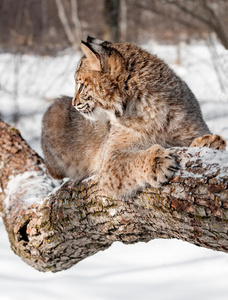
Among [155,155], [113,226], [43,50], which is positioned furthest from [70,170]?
[43,50]

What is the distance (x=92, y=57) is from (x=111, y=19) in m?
7.64

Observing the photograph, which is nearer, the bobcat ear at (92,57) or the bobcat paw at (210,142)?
the bobcat paw at (210,142)

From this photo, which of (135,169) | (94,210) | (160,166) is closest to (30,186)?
(94,210)

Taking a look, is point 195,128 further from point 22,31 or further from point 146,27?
point 146,27

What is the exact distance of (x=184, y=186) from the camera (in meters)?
1.81

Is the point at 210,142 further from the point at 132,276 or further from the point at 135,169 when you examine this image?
the point at 132,276

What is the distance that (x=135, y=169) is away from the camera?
2355mm

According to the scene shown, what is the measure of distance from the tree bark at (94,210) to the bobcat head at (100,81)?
57 centimetres

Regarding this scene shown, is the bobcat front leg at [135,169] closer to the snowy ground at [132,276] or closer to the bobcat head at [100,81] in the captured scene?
the bobcat head at [100,81]

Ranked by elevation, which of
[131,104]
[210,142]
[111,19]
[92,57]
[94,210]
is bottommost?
[94,210]

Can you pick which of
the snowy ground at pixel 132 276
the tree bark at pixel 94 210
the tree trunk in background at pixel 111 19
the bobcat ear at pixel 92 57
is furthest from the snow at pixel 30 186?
the tree trunk in background at pixel 111 19

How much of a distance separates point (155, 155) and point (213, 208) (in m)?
0.63

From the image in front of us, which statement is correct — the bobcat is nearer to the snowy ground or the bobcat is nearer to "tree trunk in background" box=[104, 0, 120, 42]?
the snowy ground

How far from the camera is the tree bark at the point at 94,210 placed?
5.72 ft
